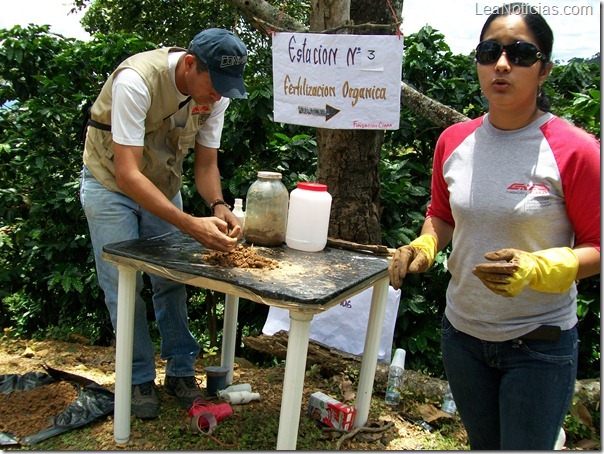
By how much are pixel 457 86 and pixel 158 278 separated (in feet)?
9.28

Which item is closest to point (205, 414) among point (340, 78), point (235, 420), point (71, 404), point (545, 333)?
point (235, 420)

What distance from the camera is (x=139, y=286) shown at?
2.87 meters

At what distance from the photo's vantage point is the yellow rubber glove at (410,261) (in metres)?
1.85

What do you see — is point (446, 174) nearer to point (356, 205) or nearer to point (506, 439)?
point (506, 439)

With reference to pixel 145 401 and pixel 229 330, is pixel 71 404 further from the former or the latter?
pixel 229 330

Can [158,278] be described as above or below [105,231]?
below

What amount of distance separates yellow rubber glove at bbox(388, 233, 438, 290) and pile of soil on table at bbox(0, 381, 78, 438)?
202 centimetres

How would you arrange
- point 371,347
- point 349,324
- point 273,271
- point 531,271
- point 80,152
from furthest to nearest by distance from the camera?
point 80,152 → point 349,324 → point 371,347 → point 273,271 → point 531,271

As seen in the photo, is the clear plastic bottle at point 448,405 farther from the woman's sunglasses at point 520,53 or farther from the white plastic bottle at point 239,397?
the woman's sunglasses at point 520,53

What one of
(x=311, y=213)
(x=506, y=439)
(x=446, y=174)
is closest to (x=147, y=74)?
(x=311, y=213)

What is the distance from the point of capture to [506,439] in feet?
5.71

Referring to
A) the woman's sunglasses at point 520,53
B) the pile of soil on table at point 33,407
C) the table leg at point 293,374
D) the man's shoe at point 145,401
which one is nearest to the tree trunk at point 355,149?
the man's shoe at point 145,401

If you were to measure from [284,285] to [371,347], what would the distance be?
0.96 meters

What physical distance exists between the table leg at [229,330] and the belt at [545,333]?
1819 millimetres
